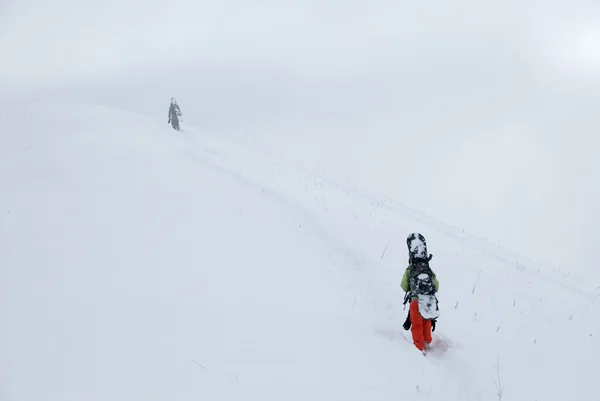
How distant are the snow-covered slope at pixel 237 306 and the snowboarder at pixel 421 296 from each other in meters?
0.29

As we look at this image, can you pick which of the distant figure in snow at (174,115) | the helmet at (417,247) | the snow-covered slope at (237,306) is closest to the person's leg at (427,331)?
the snow-covered slope at (237,306)

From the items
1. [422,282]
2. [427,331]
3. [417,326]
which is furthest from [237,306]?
[427,331]

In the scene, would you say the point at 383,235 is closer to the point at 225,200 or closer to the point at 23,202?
the point at 225,200

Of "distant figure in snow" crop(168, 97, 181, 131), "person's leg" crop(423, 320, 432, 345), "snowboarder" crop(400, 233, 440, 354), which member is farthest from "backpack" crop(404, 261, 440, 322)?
"distant figure in snow" crop(168, 97, 181, 131)

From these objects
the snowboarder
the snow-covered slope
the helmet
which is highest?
the helmet

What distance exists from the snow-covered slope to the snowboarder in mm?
291

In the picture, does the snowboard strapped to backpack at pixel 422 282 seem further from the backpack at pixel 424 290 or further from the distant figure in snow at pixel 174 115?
the distant figure in snow at pixel 174 115

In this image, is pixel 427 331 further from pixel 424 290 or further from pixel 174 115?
pixel 174 115

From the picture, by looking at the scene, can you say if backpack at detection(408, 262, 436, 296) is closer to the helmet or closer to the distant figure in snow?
the helmet

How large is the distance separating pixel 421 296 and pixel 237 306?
3.22m

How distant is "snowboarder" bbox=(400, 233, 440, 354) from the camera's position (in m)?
6.63

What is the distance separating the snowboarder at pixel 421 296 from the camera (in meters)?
6.63

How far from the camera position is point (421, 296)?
262 inches

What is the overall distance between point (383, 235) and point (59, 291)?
28.7 ft
